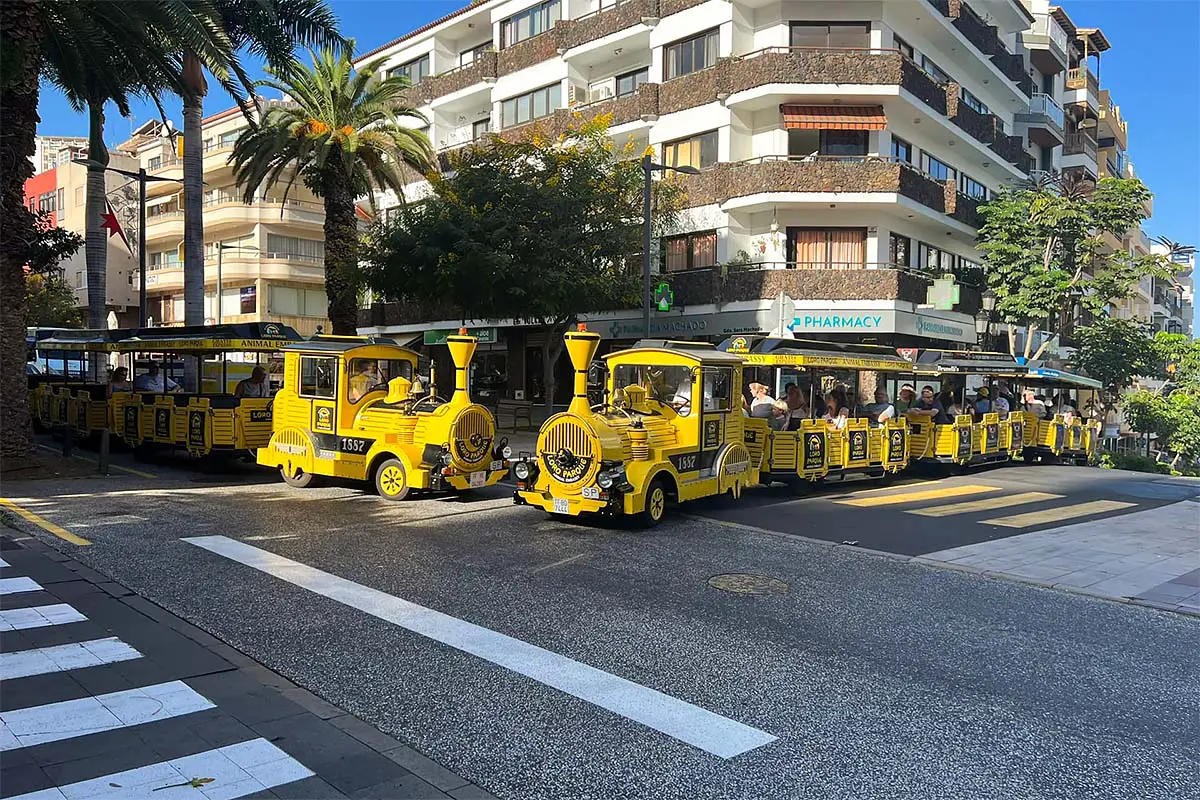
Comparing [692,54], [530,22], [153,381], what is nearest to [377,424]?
[153,381]

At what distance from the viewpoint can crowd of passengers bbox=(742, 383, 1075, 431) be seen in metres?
14.6

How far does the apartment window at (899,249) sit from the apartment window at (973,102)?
8144 millimetres

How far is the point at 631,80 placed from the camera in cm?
2997

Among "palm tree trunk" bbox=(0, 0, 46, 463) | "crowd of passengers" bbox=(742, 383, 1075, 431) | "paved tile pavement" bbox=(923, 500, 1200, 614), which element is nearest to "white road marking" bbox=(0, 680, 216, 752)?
"paved tile pavement" bbox=(923, 500, 1200, 614)

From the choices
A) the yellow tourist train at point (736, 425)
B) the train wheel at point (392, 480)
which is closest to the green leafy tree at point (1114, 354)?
the yellow tourist train at point (736, 425)

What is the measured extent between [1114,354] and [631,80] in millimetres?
19173

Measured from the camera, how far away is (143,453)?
17375 mm

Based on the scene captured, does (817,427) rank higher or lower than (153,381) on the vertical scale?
lower

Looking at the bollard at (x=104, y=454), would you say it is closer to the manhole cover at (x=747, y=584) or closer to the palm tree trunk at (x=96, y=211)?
the palm tree trunk at (x=96, y=211)

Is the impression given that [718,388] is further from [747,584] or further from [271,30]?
[271,30]

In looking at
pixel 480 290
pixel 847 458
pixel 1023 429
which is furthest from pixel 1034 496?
pixel 480 290

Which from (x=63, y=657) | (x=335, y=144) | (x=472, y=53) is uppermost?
(x=472, y=53)

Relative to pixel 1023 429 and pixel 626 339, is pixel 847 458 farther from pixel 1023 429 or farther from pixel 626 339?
pixel 626 339

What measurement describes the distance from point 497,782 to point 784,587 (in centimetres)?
456
